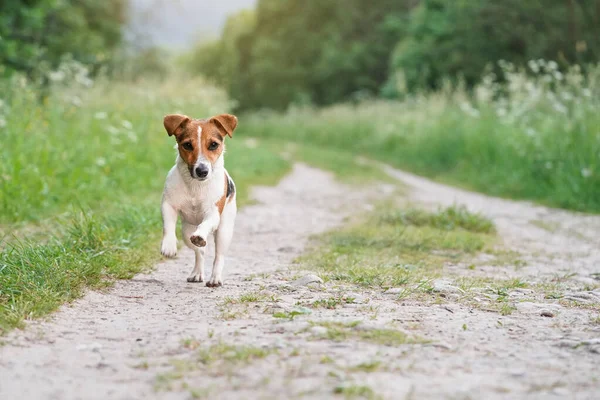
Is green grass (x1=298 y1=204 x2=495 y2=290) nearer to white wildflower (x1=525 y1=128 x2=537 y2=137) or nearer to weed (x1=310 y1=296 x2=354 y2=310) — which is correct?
weed (x1=310 y1=296 x2=354 y2=310)

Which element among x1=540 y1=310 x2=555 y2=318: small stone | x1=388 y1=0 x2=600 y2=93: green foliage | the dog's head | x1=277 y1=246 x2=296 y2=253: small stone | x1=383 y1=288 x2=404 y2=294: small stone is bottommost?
x1=277 y1=246 x2=296 y2=253: small stone

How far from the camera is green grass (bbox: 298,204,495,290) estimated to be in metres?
5.90

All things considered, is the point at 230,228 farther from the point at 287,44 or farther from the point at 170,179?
the point at 287,44

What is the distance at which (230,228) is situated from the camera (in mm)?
5617

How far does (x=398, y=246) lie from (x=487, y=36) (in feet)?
82.9

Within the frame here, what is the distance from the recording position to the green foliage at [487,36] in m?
26.5

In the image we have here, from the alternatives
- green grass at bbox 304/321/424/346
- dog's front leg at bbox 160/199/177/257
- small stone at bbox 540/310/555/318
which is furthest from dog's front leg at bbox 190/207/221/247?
small stone at bbox 540/310/555/318

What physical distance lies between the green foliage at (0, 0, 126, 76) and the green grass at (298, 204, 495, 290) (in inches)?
242

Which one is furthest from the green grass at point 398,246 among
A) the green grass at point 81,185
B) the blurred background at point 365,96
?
the blurred background at point 365,96

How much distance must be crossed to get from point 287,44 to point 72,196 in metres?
47.4

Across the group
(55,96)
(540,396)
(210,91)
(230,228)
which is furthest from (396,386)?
(210,91)

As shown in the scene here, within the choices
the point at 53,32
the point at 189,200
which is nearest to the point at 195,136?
the point at 189,200

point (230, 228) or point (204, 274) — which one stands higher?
point (230, 228)

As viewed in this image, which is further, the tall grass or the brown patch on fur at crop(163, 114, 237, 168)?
the tall grass
